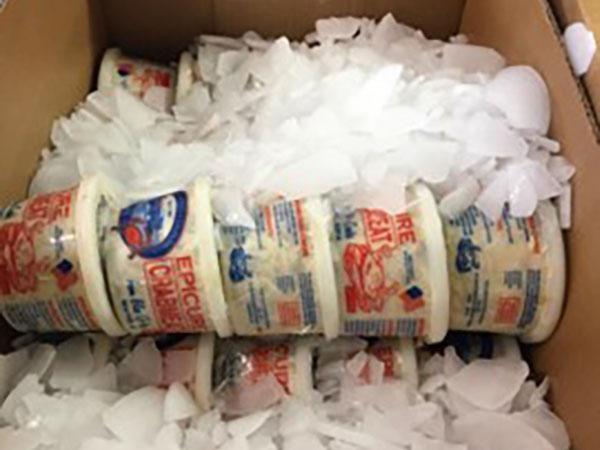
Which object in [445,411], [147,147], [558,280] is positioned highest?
[147,147]

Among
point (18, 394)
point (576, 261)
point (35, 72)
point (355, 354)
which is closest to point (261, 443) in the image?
point (355, 354)

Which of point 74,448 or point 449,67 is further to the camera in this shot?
point 449,67

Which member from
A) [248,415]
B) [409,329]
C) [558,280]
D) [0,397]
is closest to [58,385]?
[0,397]

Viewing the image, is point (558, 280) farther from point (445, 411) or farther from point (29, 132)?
point (29, 132)

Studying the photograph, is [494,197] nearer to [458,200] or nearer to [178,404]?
[458,200]

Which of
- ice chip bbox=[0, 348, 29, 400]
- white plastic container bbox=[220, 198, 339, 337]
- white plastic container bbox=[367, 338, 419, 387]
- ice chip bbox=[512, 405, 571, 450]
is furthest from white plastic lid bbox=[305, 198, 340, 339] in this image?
ice chip bbox=[0, 348, 29, 400]

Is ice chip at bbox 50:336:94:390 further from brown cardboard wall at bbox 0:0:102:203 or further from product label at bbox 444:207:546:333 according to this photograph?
product label at bbox 444:207:546:333

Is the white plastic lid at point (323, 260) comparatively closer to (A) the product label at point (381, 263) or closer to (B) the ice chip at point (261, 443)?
(A) the product label at point (381, 263)

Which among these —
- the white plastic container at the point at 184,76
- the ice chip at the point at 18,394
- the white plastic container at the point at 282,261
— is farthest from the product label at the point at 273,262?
the white plastic container at the point at 184,76
